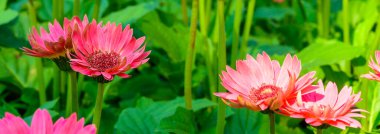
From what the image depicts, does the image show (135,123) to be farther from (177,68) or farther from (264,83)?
(177,68)

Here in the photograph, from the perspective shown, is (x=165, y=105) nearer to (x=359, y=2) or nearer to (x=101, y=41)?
(x=101, y=41)

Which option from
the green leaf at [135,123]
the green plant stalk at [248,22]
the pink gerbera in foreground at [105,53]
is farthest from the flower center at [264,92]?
the green plant stalk at [248,22]

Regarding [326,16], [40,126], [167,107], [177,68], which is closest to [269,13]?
[326,16]

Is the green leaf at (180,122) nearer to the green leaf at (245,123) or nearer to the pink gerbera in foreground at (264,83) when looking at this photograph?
the green leaf at (245,123)

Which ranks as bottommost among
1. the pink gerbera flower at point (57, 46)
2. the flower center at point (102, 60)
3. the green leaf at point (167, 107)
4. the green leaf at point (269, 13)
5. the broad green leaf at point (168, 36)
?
the green leaf at point (167, 107)

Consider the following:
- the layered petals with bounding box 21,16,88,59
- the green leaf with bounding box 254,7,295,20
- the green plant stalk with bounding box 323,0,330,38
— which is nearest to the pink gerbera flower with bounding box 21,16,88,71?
the layered petals with bounding box 21,16,88,59

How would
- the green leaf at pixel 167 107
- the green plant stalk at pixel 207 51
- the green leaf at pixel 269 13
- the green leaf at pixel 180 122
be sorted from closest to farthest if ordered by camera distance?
1. the green leaf at pixel 180 122
2. the green leaf at pixel 167 107
3. the green plant stalk at pixel 207 51
4. the green leaf at pixel 269 13

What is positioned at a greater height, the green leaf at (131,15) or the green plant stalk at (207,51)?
the green leaf at (131,15)
